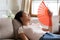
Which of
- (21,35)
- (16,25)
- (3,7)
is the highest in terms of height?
(3,7)

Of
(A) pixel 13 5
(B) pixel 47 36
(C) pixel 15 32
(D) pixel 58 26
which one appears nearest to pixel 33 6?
(A) pixel 13 5

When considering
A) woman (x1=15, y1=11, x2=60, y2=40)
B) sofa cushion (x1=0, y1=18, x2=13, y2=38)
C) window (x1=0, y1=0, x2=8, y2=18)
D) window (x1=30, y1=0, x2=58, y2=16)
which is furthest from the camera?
window (x1=30, y1=0, x2=58, y2=16)

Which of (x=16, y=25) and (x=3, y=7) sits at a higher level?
(x=3, y=7)

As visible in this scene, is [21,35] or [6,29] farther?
[6,29]

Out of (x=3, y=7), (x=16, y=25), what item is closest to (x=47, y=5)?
(x=3, y=7)

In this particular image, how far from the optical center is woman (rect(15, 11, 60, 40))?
2.48 m

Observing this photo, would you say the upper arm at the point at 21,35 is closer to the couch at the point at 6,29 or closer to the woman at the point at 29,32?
the woman at the point at 29,32

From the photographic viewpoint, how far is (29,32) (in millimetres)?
2711

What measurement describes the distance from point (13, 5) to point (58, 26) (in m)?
1.45

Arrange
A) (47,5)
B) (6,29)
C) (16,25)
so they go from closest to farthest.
A: (6,29)
(16,25)
(47,5)

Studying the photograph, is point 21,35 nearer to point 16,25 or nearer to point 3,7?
point 16,25

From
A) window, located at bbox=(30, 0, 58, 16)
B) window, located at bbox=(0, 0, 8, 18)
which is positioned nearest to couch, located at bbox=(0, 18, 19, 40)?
window, located at bbox=(0, 0, 8, 18)

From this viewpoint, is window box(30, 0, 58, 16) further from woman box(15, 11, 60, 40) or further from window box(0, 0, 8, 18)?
woman box(15, 11, 60, 40)

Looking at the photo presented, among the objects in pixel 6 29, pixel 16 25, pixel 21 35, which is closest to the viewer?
pixel 21 35
